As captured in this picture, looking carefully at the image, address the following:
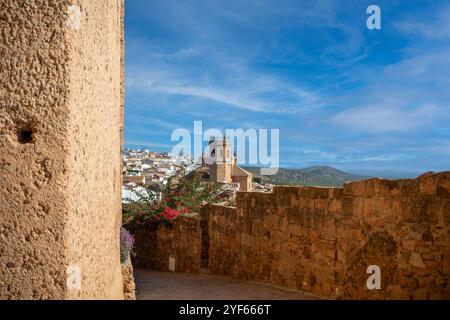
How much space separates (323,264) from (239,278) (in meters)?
2.46

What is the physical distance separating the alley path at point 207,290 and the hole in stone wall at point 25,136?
405 cm

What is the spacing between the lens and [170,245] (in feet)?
32.8

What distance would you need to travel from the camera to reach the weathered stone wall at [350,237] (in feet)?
13.7

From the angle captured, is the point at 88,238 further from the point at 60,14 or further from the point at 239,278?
the point at 239,278

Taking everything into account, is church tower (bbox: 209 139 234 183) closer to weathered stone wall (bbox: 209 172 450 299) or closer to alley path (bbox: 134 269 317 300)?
alley path (bbox: 134 269 317 300)

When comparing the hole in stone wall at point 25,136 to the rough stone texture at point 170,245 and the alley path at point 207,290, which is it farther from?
the rough stone texture at point 170,245

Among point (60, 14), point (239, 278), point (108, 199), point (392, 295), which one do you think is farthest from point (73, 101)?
point (239, 278)

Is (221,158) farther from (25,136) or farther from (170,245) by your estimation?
(25,136)

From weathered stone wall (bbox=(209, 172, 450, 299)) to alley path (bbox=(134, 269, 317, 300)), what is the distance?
30 cm

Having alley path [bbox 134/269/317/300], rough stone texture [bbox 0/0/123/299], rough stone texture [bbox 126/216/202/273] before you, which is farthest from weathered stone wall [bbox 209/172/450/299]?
A: rough stone texture [bbox 0/0/123/299]

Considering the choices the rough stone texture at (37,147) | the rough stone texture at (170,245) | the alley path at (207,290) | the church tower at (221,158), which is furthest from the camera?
the church tower at (221,158)

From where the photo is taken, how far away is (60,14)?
89.0 inches

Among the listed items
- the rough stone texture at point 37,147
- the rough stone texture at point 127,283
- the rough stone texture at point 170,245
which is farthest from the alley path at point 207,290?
the rough stone texture at point 37,147

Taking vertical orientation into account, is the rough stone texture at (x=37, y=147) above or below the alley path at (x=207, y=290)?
above
